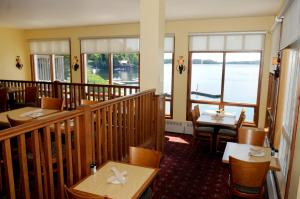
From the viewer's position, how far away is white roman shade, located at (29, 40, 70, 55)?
7691mm

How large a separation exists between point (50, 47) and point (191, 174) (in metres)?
6.24

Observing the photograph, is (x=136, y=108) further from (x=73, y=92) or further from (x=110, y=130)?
(x=73, y=92)

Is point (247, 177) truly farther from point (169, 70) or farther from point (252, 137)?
point (169, 70)

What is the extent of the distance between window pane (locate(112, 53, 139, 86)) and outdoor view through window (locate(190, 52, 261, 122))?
66.7 inches

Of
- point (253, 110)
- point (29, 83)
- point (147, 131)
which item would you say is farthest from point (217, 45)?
point (29, 83)

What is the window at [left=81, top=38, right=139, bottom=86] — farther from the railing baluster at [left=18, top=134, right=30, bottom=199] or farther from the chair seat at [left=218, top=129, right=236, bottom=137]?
A: the railing baluster at [left=18, top=134, right=30, bottom=199]

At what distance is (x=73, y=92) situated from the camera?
5.66 metres

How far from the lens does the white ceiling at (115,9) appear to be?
4359 millimetres

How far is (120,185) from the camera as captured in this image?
2.10 meters

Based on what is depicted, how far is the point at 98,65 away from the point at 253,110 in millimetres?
4568

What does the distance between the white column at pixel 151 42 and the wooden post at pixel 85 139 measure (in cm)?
182

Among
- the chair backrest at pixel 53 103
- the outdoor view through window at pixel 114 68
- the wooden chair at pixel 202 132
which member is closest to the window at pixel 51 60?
the outdoor view through window at pixel 114 68

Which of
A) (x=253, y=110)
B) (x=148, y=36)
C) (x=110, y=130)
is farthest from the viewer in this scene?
(x=253, y=110)

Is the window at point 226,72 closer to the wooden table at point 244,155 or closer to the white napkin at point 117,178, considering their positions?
the wooden table at point 244,155
